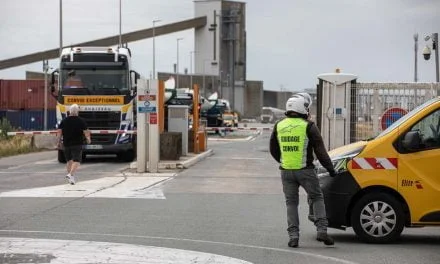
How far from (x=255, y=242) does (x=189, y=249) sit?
0.98 meters

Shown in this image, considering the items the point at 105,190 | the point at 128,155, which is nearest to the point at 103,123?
the point at 128,155

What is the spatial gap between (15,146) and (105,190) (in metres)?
15.6

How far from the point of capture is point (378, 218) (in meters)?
8.39

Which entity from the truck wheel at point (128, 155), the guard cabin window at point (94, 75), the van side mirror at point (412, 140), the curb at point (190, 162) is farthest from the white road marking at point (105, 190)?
the truck wheel at point (128, 155)

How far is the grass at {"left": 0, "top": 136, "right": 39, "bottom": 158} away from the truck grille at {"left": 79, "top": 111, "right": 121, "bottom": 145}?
591cm

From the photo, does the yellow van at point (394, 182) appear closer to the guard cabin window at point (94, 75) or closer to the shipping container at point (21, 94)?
the guard cabin window at point (94, 75)

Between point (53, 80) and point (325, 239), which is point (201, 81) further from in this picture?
point (325, 239)

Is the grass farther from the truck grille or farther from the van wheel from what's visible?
the van wheel

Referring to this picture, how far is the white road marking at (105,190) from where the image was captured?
1327cm

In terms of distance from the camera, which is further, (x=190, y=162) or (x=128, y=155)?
(x=128, y=155)

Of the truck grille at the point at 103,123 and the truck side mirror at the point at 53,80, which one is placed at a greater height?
the truck side mirror at the point at 53,80

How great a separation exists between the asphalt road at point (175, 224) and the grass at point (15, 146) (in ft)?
34.7

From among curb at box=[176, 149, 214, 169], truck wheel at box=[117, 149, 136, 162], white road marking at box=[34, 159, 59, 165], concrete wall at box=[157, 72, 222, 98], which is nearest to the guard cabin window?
truck wheel at box=[117, 149, 136, 162]

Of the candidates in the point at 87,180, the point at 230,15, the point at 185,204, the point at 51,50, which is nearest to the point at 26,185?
the point at 87,180
